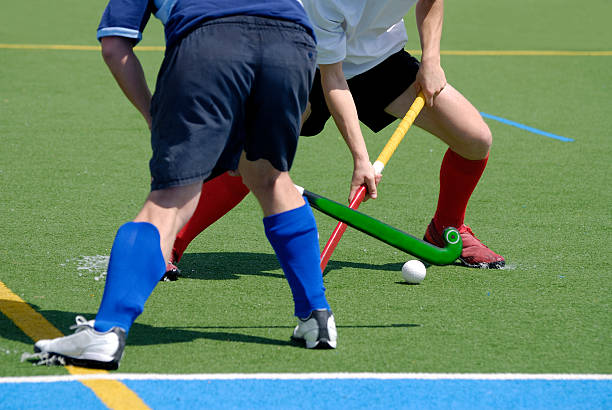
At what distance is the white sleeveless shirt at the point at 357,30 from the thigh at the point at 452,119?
24 centimetres

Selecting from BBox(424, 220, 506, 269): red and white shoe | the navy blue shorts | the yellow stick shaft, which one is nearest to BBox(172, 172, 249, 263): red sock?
the yellow stick shaft

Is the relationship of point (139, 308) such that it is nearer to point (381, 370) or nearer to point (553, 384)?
point (381, 370)

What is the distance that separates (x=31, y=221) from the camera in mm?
4938

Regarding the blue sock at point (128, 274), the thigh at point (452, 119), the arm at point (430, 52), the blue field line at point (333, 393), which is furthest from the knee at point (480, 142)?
the blue sock at point (128, 274)

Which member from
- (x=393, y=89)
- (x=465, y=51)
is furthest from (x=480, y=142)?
(x=465, y=51)

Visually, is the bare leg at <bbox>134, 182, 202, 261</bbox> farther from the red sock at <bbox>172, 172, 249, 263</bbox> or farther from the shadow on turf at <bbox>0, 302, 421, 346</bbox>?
the red sock at <bbox>172, 172, 249, 263</bbox>

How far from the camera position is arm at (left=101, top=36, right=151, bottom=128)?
2905mm

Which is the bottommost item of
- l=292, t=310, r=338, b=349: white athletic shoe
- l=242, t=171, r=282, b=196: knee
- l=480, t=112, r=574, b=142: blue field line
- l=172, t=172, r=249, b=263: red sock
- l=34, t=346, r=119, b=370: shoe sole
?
l=480, t=112, r=574, b=142: blue field line

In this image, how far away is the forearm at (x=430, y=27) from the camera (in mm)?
4121

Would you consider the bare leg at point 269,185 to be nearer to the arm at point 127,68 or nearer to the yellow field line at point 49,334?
the arm at point 127,68

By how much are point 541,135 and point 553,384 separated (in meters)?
5.29

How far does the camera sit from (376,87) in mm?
4332

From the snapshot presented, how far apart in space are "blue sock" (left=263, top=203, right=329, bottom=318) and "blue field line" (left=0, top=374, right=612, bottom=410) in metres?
0.37

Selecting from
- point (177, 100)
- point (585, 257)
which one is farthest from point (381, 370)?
point (585, 257)
